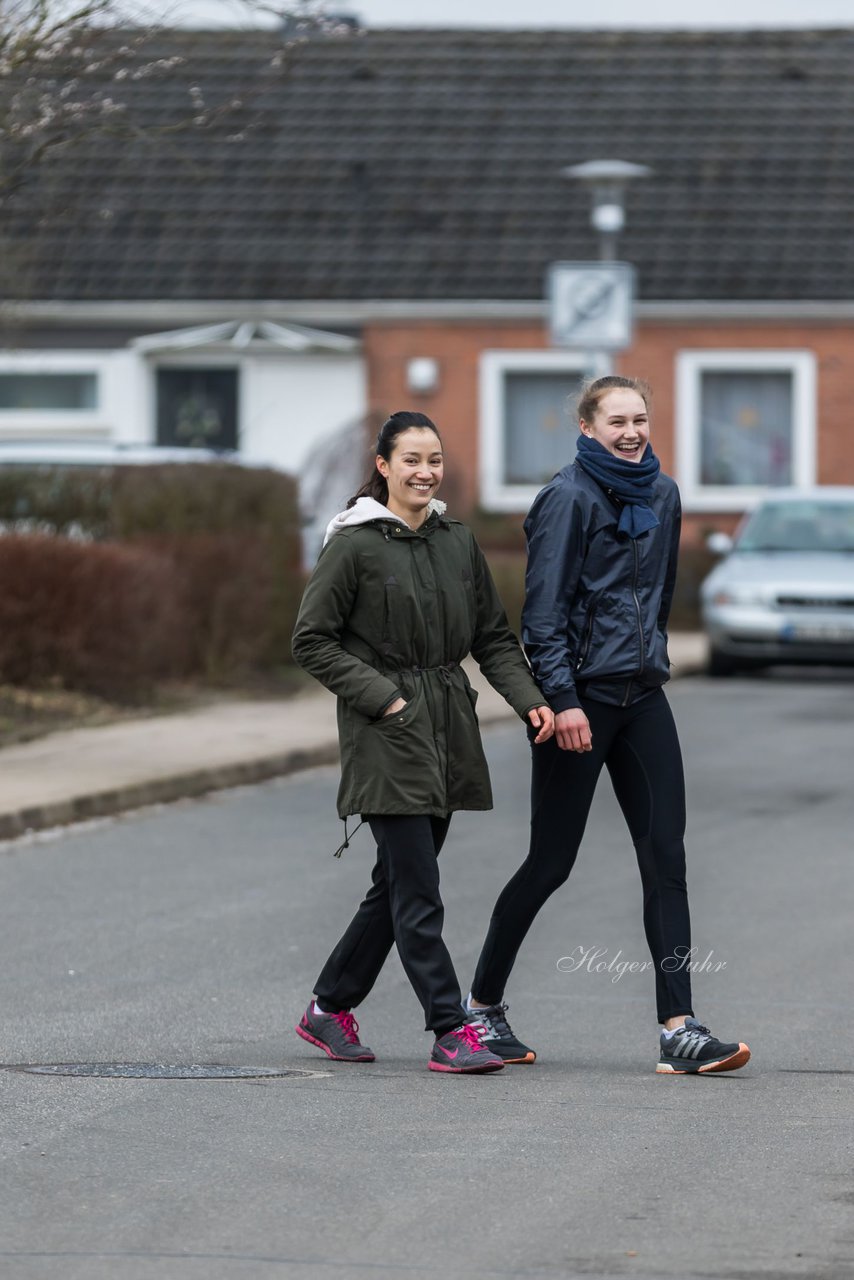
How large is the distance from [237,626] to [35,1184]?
Answer: 13.2 meters

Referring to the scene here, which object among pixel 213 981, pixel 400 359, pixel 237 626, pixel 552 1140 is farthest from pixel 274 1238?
pixel 400 359

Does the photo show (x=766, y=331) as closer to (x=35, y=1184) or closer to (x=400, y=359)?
(x=400, y=359)

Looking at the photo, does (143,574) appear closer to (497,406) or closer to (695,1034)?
(695,1034)

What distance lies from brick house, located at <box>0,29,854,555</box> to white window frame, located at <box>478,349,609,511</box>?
3cm

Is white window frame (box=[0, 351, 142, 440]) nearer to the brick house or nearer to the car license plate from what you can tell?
the brick house

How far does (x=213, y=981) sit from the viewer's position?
8.37 metres

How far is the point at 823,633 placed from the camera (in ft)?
70.0

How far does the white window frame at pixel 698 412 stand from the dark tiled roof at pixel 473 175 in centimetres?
76

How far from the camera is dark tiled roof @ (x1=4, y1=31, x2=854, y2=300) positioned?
98.3ft

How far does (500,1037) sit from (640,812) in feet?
2.50


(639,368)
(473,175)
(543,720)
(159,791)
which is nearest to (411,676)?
(543,720)

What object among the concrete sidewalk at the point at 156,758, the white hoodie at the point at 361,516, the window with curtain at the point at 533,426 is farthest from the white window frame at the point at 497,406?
the white hoodie at the point at 361,516

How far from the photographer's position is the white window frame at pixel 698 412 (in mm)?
29516

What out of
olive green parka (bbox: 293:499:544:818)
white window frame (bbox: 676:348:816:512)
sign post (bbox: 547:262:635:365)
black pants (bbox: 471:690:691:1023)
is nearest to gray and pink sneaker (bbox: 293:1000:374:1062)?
black pants (bbox: 471:690:691:1023)
